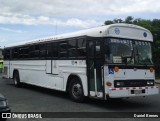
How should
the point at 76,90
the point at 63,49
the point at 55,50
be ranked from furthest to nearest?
the point at 55,50
the point at 63,49
the point at 76,90

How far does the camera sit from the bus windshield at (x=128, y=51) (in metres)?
11.4

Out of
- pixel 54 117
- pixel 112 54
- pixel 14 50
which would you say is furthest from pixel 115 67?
pixel 14 50

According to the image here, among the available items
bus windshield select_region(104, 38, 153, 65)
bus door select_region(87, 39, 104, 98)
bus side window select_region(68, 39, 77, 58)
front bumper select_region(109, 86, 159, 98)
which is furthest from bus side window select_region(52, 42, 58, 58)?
front bumper select_region(109, 86, 159, 98)

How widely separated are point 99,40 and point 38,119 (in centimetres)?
376

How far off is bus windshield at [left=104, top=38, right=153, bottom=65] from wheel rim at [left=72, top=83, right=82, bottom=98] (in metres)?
2.07

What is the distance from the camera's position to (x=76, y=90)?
42.7 ft

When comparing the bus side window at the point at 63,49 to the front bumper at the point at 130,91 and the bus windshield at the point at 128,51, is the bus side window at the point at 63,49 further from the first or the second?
the front bumper at the point at 130,91

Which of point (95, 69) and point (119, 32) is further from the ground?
point (119, 32)

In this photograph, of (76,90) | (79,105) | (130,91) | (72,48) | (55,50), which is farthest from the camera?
(55,50)

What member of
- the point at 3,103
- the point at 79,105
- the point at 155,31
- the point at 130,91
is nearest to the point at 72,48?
the point at 79,105

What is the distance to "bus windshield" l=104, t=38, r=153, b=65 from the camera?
37.5 feet

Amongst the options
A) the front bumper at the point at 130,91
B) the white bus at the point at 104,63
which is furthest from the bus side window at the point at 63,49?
the front bumper at the point at 130,91

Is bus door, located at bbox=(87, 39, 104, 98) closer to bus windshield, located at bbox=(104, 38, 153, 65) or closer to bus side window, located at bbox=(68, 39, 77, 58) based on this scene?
bus windshield, located at bbox=(104, 38, 153, 65)

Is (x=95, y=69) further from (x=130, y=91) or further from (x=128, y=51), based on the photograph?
(x=130, y=91)
